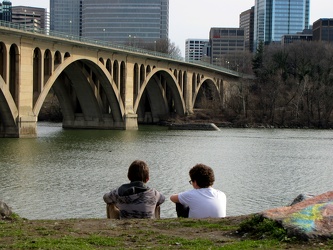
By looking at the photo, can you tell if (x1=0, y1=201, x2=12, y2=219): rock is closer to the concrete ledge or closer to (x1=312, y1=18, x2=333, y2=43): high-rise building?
the concrete ledge

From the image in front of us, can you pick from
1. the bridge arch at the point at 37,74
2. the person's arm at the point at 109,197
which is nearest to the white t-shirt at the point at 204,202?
the person's arm at the point at 109,197

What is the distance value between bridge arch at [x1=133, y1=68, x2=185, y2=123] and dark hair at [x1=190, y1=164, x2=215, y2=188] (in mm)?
78695

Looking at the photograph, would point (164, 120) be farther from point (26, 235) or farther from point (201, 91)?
point (26, 235)

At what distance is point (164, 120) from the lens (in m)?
92.6

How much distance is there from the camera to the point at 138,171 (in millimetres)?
9352

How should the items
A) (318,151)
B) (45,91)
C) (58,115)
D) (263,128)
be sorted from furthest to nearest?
1. (58,115)
2. (263,128)
3. (45,91)
4. (318,151)

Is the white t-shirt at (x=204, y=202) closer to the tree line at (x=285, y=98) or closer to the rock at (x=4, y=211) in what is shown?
the rock at (x=4, y=211)

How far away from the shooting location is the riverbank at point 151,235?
309 inches

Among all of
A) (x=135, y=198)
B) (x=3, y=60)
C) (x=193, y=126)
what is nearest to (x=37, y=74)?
(x=3, y=60)

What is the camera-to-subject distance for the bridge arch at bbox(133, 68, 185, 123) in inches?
3546

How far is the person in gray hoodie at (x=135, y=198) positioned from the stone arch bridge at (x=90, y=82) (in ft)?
128

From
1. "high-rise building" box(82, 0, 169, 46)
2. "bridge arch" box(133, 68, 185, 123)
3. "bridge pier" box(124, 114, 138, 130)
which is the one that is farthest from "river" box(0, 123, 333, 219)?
"high-rise building" box(82, 0, 169, 46)

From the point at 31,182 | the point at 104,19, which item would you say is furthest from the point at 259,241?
the point at 104,19

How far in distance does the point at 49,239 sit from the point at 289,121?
278ft
